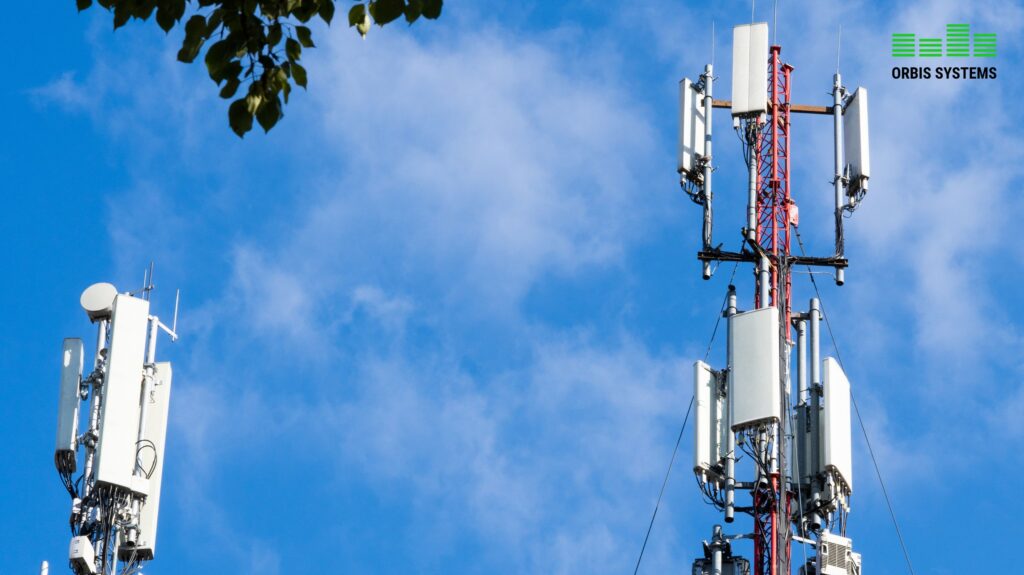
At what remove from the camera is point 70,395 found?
52.1 meters

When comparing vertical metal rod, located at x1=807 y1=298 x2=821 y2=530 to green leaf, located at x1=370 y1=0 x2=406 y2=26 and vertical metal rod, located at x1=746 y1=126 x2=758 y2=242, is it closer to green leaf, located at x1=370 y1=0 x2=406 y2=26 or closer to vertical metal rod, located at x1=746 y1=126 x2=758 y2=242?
vertical metal rod, located at x1=746 y1=126 x2=758 y2=242

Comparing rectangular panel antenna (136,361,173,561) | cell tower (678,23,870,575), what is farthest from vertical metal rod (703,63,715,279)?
rectangular panel antenna (136,361,173,561)

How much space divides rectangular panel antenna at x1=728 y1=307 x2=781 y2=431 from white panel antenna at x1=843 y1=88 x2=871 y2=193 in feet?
15.8

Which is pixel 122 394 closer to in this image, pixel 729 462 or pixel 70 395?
pixel 70 395

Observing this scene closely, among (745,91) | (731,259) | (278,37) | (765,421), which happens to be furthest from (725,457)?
(278,37)

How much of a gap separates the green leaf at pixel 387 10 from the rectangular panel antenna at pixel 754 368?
99.5ft

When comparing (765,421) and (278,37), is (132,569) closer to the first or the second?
(765,421)

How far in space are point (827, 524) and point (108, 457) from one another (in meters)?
15.0

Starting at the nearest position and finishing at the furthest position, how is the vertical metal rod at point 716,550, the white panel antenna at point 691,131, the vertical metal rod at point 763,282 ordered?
1. the vertical metal rod at point 716,550
2. the vertical metal rod at point 763,282
3. the white panel antenna at point 691,131

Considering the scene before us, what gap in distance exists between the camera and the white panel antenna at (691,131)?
53125mm

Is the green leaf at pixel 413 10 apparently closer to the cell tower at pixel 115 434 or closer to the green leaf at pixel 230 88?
the green leaf at pixel 230 88

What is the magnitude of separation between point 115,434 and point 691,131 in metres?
14.3

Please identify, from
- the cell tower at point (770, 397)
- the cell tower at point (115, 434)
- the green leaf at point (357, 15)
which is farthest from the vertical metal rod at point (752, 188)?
the green leaf at point (357, 15)

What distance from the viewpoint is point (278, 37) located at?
1942 centimetres
